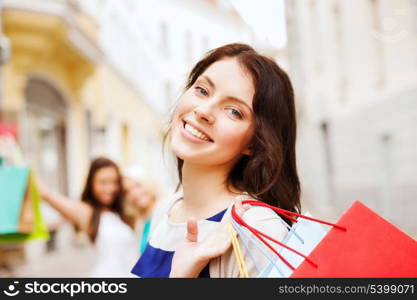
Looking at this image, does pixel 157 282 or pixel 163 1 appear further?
pixel 163 1

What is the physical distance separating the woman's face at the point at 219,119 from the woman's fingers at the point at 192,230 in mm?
99

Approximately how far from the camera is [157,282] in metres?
0.52

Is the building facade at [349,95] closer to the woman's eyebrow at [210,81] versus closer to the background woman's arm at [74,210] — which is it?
the woman's eyebrow at [210,81]

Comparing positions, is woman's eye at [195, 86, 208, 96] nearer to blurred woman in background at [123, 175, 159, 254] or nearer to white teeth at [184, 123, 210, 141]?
white teeth at [184, 123, 210, 141]

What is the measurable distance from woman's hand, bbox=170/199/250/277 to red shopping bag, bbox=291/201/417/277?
12 cm

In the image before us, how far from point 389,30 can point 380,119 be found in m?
0.86

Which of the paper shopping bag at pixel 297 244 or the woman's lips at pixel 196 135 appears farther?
the woman's lips at pixel 196 135

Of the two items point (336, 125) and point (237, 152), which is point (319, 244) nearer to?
point (237, 152)

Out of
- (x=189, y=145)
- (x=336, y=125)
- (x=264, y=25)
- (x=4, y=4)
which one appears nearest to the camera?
(x=189, y=145)

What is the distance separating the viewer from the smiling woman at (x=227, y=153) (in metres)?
0.62

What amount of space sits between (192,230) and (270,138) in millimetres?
160

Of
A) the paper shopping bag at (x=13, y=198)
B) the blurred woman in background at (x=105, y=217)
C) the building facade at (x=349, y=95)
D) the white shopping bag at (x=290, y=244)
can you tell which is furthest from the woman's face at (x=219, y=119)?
the blurred woman in background at (x=105, y=217)

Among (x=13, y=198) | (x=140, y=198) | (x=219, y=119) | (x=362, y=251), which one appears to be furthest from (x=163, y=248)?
(x=140, y=198)

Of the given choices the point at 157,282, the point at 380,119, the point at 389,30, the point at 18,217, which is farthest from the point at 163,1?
the point at 157,282
